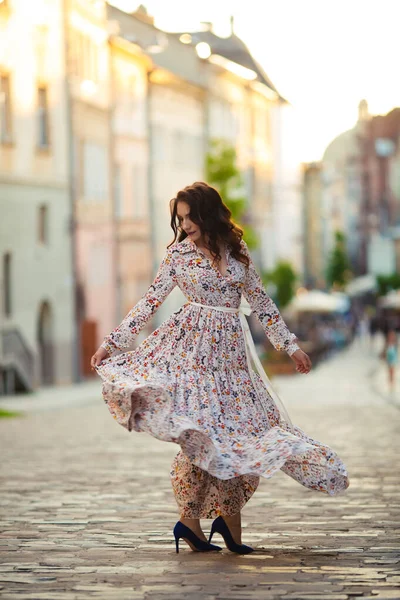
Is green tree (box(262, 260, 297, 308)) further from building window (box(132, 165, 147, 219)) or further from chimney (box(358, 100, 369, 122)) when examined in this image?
chimney (box(358, 100, 369, 122))

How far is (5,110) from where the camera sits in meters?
37.7

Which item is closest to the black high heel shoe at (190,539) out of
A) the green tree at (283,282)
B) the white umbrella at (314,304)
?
the white umbrella at (314,304)

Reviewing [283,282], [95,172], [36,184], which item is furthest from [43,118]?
[283,282]

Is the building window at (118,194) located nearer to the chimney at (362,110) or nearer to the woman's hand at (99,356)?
the woman's hand at (99,356)

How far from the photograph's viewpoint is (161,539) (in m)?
8.71

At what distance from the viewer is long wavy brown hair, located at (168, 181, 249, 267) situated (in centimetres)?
808

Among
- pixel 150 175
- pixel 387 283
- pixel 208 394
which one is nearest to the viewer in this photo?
pixel 208 394

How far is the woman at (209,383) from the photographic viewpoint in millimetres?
7648

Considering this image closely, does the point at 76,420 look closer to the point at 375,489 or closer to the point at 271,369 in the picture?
the point at 375,489

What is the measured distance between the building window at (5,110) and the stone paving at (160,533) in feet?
69.8

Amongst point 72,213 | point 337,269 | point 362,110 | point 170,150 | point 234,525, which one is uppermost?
point 362,110

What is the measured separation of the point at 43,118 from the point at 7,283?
17.0 ft

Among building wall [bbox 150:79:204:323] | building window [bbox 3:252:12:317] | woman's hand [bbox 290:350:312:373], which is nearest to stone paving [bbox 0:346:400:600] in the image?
woman's hand [bbox 290:350:312:373]

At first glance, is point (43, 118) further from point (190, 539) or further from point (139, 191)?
point (190, 539)
